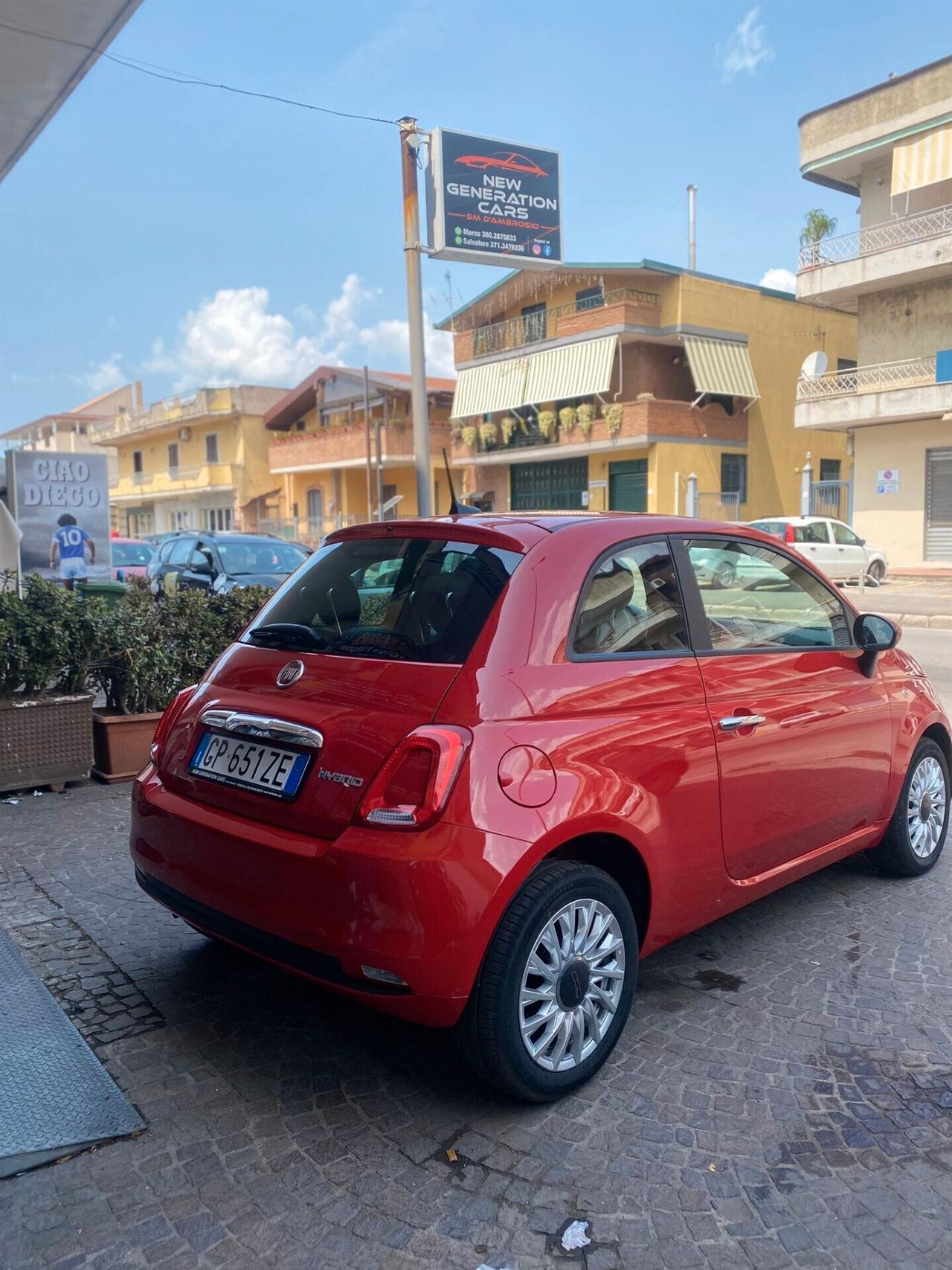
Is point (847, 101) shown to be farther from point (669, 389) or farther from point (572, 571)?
point (572, 571)

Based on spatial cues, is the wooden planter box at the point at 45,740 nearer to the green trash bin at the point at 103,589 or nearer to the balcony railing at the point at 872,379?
the green trash bin at the point at 103,589

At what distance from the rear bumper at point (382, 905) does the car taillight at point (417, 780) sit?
0.04m

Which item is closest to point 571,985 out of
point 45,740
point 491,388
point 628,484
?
point 45,740

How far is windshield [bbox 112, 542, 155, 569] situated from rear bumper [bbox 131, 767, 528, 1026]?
20003mm

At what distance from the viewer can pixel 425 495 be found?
1127 centimetres

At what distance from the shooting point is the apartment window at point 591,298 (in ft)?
107

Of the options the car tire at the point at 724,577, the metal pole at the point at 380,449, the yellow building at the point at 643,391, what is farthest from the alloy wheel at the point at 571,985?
the metal pole at the point at 380,449

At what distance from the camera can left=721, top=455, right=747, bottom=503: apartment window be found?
110 ft

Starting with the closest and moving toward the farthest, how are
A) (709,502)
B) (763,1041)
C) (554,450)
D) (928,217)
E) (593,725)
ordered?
(593,725)
(763,1041)
(928,217)
(709,502)
(554,450)

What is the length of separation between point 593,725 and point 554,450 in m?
31.9

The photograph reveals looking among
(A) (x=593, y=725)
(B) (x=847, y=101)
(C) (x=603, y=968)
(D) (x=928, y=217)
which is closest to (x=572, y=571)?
(A) (x=593, y=725)

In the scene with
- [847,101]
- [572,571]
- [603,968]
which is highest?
[847,101]

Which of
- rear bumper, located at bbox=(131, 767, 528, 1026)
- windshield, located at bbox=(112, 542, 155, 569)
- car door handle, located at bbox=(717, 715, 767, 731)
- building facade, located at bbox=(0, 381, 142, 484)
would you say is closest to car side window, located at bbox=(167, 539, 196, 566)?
windshield, located at bbox=(112, 542, 155, 569)

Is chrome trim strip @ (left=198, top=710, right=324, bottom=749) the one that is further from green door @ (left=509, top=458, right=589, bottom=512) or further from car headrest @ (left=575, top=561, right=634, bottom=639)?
green door @ (left=509, top=458, right=589, bottom=512)
